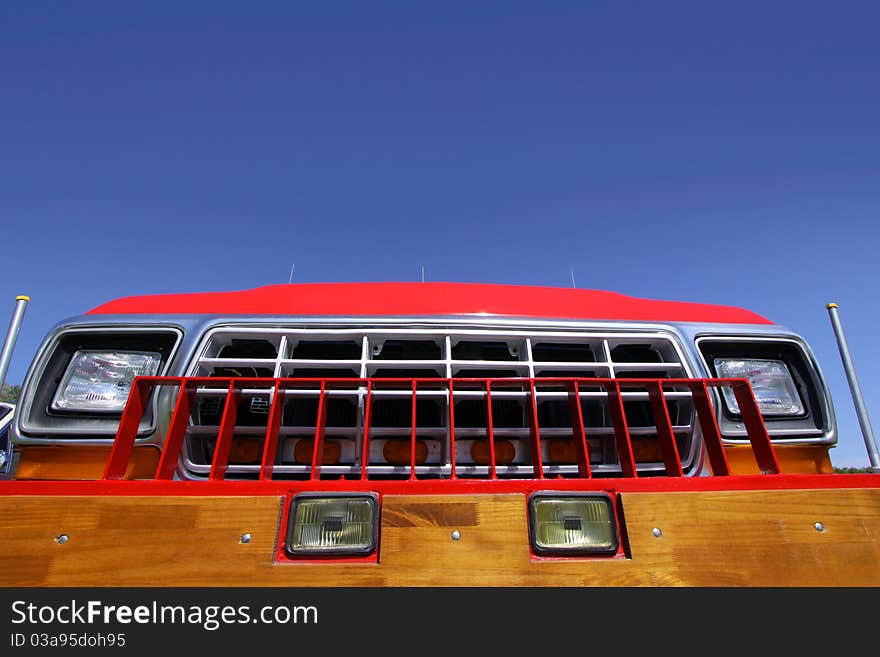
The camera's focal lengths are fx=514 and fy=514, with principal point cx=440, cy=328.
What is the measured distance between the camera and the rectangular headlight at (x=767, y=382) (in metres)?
2.30

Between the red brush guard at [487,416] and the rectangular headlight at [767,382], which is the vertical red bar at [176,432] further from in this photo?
the rectangular headlight at [767,382]

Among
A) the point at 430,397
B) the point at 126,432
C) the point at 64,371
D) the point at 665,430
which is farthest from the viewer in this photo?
the point at 64,371

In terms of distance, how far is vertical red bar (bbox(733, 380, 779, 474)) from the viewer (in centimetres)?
169

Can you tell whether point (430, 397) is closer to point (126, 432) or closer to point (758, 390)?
point (126, 432)

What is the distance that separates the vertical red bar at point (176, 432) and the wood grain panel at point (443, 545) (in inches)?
13.3

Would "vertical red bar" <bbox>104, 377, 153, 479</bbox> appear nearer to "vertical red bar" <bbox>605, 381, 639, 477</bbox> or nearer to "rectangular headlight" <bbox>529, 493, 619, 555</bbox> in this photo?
"rectangular headlight" <bbox>529, 493, 619, 555</bbox>

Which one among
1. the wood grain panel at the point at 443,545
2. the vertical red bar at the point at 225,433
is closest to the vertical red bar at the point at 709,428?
the wood grain panel at the point at 443,545

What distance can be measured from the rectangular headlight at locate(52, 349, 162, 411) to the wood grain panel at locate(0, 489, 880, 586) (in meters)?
0.95

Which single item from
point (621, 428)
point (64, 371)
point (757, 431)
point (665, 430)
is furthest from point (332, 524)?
point (64, 371)

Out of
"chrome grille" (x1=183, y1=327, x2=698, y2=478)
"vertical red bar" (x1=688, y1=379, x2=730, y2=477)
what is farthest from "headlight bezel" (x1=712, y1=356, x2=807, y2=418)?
"vertical red bar" (x1=688, y1=379, x2=730, y2=477)

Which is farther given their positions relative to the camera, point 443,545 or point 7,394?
point 7,394

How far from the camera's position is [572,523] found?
52.1 inches

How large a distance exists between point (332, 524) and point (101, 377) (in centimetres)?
148
